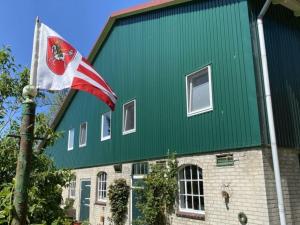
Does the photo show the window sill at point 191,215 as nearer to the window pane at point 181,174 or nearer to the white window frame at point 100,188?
the window pane at point 181,174

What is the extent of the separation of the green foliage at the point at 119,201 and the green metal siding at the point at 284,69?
659cm

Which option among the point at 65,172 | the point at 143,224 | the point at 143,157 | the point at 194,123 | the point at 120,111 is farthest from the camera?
the point at 120,111

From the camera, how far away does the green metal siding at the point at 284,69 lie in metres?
8.28

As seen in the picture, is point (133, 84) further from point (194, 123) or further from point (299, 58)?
point (299, 58)

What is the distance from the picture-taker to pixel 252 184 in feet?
24.9

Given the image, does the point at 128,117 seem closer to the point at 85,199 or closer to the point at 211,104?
the point at 211,104

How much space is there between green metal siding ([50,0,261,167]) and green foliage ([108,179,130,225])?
1104 millimetres

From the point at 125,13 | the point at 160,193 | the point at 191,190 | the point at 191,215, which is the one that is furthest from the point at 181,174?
the point at 125,13

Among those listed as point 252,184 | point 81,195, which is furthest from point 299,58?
point 81,195

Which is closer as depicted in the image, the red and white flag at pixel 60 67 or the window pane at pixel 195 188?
the red and white flag at pixel 60 67

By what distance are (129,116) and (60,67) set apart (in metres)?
8.81

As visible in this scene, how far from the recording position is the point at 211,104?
8.97 metres

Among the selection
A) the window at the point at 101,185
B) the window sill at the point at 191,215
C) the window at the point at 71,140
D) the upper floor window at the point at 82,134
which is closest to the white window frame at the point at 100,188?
the window at the point at 101,185

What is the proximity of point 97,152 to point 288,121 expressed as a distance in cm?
977
